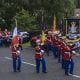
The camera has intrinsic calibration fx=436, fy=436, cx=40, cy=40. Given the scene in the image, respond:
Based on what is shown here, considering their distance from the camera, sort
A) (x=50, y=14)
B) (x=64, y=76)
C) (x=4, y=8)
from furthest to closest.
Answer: (x=4, y=8), (x=50, y=14), (x=64, y=76)

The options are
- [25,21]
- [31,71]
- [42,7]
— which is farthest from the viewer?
[42,7]

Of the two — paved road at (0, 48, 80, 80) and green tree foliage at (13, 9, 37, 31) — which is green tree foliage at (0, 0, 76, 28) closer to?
green tree foliage at (13, 9, 37, 31)

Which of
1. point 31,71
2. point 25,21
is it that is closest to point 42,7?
point 25,21

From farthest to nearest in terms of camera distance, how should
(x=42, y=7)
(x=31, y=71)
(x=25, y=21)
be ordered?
(x=42, y=7) < (x=25, y=21) < (x=31, y=71)

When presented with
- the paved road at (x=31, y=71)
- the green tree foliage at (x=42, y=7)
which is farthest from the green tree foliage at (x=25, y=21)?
the paved road at (x=31, y=71)

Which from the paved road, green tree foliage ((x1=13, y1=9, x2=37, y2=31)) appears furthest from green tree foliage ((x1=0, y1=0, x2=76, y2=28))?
the paved road

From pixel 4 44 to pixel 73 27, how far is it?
668 centimetres

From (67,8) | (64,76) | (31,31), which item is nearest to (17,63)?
(64,76)

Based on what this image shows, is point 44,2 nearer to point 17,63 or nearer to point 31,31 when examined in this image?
point 31,31

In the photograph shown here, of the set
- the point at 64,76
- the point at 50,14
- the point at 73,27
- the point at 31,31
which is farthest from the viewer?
the point at 50,14

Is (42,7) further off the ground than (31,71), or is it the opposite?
(42,7)

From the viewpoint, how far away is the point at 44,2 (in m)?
46.7

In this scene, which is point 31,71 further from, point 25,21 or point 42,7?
point 42,7

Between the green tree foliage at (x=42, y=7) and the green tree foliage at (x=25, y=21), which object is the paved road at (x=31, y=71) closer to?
the green tree foliage at (x=25, y=21)
